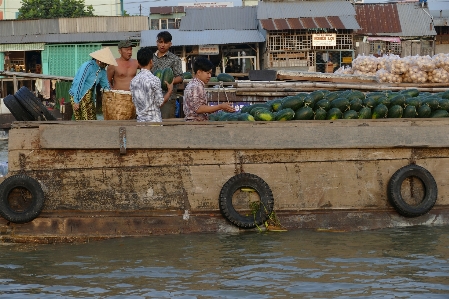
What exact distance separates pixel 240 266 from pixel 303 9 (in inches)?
1161

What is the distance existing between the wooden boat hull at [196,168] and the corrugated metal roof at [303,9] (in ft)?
89.9

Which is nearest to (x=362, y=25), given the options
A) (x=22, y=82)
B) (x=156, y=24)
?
(x=156, y=24)

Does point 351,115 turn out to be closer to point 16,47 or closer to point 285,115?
point 285,115

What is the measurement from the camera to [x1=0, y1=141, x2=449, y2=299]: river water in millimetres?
5738

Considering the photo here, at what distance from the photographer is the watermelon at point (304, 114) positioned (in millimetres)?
7371

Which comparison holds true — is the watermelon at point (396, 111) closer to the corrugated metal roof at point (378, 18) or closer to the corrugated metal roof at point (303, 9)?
the corrugated metal roof at point (303, 9)

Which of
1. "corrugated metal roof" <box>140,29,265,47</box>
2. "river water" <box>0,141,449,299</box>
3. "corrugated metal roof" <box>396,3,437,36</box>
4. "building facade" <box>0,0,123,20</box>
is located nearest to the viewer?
"river water" <box>0,141,449,299</box>

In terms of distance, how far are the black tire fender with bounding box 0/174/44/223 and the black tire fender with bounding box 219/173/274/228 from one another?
161 cm

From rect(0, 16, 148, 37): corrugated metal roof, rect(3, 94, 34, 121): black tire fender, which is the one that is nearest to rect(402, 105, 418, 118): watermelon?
rect(3, 94, 34, 121): black tire fender

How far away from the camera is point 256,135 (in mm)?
6922

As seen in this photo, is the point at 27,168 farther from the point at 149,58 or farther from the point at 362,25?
the point at 362,25

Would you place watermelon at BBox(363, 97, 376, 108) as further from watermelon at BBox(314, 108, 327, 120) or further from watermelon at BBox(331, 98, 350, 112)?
watermelon at BBox(314, 108, 327, 120)

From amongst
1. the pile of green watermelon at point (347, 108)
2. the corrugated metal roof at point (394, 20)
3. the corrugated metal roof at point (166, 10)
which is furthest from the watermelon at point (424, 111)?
the corrugated metal roof at point (166, 10)

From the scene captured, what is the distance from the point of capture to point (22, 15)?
42188 mm
